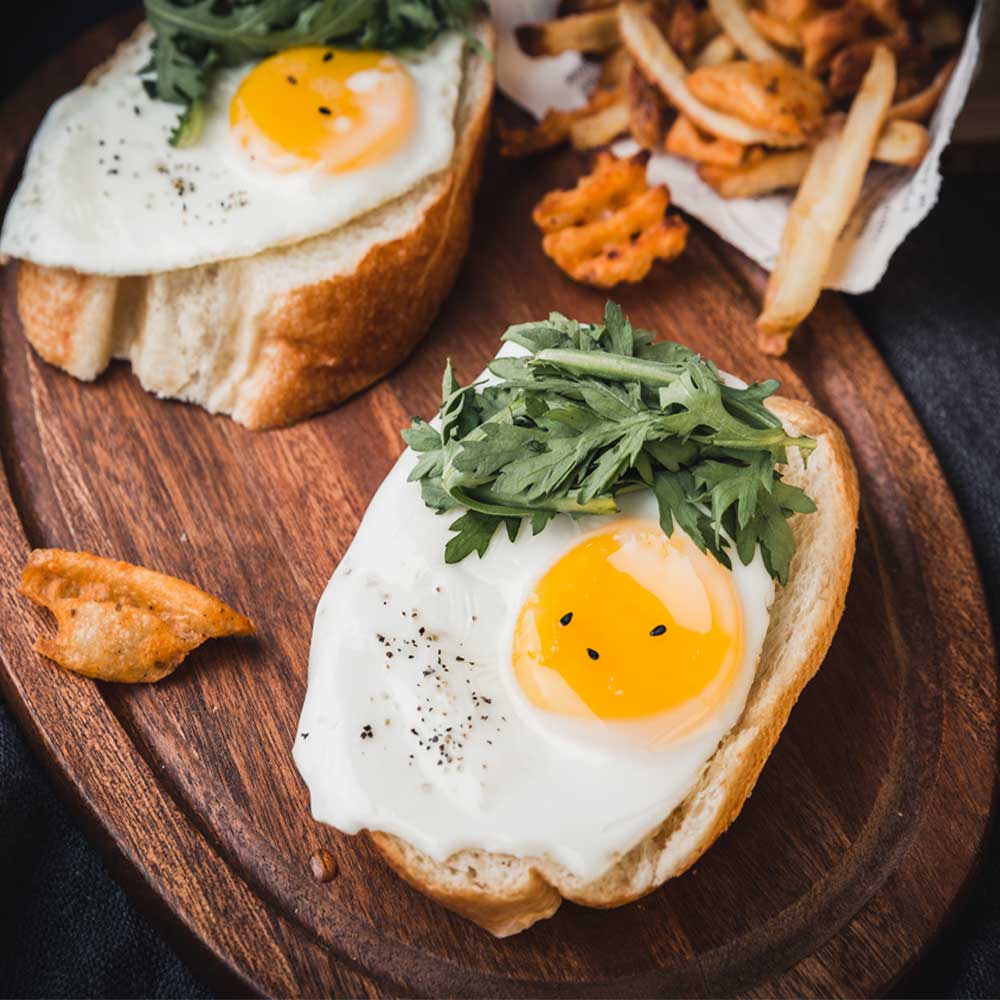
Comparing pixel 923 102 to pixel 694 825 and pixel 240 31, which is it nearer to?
pixel 240 31

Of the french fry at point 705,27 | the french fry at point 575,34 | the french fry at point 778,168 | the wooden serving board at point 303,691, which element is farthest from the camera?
the french fry at point 575,34

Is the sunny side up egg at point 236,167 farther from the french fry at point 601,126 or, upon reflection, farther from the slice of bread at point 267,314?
the french fry at point 601,126

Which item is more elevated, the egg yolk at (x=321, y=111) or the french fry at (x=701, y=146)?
the egg yolk at (x=321, y=111)

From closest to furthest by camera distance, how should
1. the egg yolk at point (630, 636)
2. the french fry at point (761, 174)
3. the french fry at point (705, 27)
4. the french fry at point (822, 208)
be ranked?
the egg yolk at point (630, 636), the french fry at point (822, 208), the french fry at point (761, 174), the french fry at point (705, 27)

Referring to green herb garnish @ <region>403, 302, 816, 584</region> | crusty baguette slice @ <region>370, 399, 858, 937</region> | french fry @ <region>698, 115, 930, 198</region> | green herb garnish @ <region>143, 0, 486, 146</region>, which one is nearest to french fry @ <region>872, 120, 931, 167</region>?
french fry @ <region>698, 115, 930, 198</region>

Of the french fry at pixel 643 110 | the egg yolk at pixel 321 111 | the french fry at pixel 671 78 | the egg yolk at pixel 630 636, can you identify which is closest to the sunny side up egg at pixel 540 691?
the egg yolk at pixel 630 636

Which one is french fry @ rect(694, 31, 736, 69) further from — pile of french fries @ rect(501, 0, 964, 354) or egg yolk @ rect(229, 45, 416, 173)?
egg yolk @ rect(229, 45, 416, 173)
